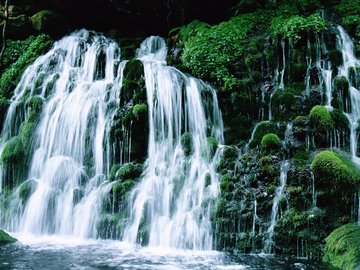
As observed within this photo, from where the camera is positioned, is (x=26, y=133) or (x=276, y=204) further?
(x=26, y=133)

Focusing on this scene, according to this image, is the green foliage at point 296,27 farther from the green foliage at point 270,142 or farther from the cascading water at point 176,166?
the green foliage at point 270,142

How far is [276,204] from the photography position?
9.12m

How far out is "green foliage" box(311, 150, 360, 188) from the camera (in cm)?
870

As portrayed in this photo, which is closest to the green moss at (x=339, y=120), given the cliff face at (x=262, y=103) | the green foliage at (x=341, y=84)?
the cliff face at (x=262, y=103)

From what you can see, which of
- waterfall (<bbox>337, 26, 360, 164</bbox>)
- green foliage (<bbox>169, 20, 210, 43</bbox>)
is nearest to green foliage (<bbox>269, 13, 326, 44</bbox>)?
waterfall (<bbox>337, 26, 360, 164</bbox>)

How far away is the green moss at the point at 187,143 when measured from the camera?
1120 centimetres

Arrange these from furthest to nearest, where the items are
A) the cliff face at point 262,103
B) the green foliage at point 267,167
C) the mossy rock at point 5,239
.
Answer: the green foliage at point 267,167
the mossy rock at point 5,239
the cliff face at point 262,103

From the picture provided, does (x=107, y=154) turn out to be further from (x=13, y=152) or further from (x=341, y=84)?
(x=341, y=84)

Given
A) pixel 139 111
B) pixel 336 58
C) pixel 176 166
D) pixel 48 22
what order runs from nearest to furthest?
1. pixel 176 166
2. pixel 139 111
3. pixel 336 58
4. pixel 48 22

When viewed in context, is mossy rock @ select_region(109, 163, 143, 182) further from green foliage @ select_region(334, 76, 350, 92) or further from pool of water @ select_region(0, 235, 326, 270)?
green foliage @ select_region(334, 76, 350, 92)

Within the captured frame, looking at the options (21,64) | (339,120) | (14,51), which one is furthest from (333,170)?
(14,51)

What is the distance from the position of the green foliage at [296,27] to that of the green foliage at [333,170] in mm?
5310

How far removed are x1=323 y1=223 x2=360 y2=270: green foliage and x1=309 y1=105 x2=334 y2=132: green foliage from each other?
303 centimetres

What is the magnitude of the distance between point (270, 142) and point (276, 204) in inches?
69.8
